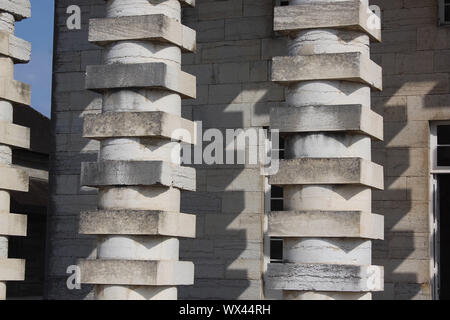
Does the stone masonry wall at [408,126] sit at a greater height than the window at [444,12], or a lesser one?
lesser

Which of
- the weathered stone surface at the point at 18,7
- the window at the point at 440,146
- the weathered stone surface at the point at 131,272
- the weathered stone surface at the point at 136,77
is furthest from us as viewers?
the window at the point at 440,146

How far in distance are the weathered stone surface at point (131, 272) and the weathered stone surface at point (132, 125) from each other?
5.56 ft

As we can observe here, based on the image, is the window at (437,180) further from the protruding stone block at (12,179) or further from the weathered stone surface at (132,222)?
the protruding stone block at (12,179)

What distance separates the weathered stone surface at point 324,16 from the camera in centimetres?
1258

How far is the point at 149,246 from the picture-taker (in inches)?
A: 511

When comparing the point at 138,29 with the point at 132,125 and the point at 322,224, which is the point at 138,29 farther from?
the point at 322,224

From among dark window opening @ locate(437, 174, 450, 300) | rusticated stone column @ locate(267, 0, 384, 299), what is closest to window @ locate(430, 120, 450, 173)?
dark window opening @ locate(437, 174, 450, 300)

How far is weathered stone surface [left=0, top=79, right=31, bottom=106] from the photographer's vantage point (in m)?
15.3

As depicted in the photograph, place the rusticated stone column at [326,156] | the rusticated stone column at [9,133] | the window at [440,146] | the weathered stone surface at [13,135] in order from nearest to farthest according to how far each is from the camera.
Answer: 1. the rusticated stone column at [326,156]
2. the rusticated stone column at [9,133]
3. the weathered stone surface at [13,135]
4. the window at [440,146]

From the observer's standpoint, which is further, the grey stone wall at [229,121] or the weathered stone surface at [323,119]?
the grey stone wall at [229,121]

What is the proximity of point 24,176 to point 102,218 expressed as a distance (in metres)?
2.90

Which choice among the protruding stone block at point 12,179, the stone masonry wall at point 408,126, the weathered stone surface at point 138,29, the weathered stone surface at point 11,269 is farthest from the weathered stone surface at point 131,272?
the stone masonry wall at point 408,126

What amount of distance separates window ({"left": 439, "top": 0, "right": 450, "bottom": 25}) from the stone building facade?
7 cm
